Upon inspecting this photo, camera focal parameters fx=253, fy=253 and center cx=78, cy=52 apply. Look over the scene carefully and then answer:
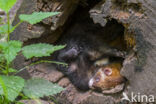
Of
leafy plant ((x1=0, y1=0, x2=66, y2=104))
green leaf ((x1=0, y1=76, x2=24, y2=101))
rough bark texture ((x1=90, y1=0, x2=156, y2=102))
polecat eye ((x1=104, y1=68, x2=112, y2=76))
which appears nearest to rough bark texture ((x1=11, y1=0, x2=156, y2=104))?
rough bark texture ((x1=90, y1=0, x2=156, y2=102))

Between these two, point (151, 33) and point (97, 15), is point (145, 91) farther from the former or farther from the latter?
point (97, 15)

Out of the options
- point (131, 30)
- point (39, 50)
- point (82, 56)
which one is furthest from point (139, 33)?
point (82, 56)

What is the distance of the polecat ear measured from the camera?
200 cm

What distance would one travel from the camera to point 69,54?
2.00 metres

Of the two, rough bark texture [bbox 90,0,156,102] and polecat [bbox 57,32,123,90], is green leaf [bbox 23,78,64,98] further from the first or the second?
polecat [bbox 57,32,123,90]

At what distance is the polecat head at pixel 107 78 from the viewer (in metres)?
1.71

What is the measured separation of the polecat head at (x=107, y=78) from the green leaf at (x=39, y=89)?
0.54 m

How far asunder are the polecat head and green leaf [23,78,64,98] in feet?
1.77

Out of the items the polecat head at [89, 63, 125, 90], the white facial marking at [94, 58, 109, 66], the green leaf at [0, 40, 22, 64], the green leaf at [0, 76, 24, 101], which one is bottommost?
the white facial marking at [94, 58, 109, 66]

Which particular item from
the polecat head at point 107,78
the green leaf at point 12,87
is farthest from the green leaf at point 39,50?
the polecat head at point 107,78

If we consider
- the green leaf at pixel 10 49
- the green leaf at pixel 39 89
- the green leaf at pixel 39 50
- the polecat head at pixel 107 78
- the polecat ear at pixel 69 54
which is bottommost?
the polecat head at pixel 107 78

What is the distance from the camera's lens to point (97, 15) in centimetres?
155

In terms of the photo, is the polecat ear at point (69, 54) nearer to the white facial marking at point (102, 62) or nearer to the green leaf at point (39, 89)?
the white facial marking at point (102, 62)

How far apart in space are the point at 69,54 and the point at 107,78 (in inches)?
15.7
